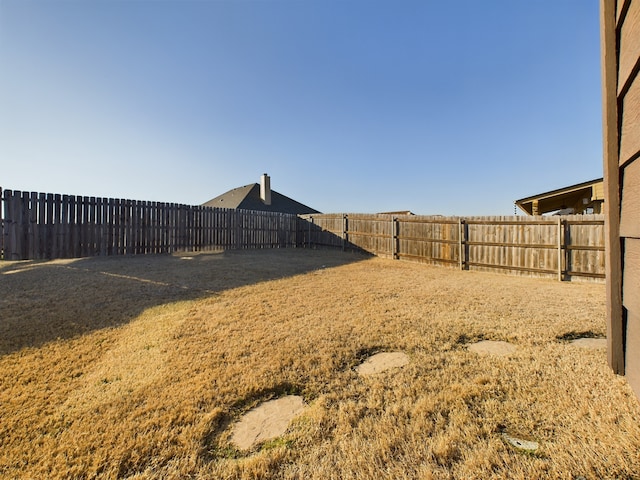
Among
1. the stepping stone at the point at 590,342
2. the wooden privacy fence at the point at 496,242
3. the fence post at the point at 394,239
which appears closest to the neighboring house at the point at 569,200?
the wooden privacy fence at the point at 496,242

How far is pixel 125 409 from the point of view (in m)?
1.58

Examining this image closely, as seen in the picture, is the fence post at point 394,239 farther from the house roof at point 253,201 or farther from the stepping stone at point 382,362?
the house roof at point 253,201

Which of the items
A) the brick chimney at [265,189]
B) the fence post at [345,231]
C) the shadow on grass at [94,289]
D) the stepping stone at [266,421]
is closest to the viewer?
the stepping stone at [266,421]

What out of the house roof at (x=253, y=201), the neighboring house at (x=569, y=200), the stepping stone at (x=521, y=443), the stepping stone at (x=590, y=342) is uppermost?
the house roof at (x=253, y=201)

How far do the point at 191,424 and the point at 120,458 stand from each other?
0.32m

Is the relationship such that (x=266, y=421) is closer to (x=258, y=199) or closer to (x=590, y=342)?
(x=590, y=342)

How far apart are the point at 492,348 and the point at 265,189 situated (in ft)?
56.7

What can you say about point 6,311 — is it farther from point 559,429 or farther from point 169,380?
point 559,429

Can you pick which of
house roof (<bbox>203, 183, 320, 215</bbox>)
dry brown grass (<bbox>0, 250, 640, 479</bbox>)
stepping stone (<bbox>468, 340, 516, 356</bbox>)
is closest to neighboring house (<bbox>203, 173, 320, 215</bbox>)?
house roof (<bbox>203, 183, 320, 215</bbox>)

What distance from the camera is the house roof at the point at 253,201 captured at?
17422 mm

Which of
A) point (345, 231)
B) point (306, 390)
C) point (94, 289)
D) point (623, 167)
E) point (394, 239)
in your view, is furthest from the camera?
point (345, 231)

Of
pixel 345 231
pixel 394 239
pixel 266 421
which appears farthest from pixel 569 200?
pixel 266 421

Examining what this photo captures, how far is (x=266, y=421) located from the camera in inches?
60.3

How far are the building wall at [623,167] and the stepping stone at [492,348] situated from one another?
34.2 inches
